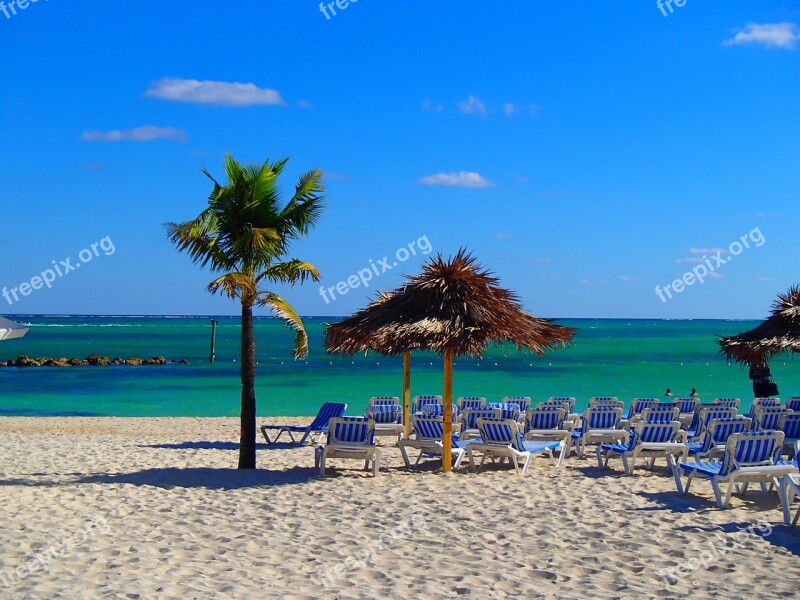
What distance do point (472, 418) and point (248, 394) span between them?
3.50m

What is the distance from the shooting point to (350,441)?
37.2 ft

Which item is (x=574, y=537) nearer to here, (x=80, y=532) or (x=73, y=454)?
(x=80, y=532)

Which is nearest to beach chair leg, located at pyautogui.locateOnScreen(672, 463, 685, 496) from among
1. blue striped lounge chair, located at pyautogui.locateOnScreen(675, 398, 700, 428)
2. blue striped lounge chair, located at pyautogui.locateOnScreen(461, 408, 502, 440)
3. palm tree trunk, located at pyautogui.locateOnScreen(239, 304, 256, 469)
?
blue striped lounge chair, located at pyautogui.locateOnScreen(461, 408, 502, 440)

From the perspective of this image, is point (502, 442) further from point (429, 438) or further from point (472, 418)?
point (472, 418)

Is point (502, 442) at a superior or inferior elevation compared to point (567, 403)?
inferior

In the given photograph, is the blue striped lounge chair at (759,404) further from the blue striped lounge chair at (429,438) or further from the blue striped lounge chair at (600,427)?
the blue striped lounge chair at (429,438)

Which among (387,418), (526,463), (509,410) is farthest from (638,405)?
(526,463)

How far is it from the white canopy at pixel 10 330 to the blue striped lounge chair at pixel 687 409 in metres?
11.6

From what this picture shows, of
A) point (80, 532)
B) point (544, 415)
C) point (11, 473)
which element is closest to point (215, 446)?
point (11, 473)

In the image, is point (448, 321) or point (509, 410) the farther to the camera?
point (509, 410)

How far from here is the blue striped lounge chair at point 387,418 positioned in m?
14.5

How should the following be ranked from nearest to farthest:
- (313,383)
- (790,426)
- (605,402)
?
(790,426) → (605,402) → (313,383)

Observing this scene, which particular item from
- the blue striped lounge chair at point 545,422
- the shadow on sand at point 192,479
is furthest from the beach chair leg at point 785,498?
the shadow on sand at point 192,479

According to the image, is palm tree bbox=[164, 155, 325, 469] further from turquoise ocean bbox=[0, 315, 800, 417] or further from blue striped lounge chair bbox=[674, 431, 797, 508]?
turquoise ocean bbox=[0, 315, 800, 417]
